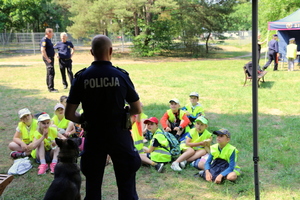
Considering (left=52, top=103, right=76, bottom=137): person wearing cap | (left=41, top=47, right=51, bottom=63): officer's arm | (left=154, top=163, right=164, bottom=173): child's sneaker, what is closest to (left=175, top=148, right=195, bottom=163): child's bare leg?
(left=154, top=163, right=164, bottom=173): child's sneaker

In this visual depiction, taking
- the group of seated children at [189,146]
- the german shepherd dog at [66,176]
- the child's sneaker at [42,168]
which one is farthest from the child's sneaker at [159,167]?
the child's sneaker at [42,168]

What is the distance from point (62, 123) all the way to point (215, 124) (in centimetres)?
341

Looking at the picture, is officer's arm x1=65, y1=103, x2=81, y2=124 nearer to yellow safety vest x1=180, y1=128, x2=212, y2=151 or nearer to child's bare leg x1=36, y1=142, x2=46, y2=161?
child's bare leg x1=36, y1=142, x2=46, y2=161

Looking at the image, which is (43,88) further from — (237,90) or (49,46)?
(237,90)

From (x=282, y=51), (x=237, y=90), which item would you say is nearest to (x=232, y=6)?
(x=282, y=51)

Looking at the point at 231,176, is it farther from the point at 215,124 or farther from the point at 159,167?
the point at 215,124

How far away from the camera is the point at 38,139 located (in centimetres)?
497

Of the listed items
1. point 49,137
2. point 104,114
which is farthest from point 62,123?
point 104,114

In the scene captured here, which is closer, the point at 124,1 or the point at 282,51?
the point at 282,51

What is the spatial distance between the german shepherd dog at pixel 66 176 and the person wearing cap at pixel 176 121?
8.76 feet

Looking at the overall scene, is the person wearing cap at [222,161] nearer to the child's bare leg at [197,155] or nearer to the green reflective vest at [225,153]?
the green reflective vest at [225,153]

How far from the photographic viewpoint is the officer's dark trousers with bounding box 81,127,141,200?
2686 mm

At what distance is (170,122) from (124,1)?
18.0m

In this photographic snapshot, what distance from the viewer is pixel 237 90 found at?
1096 centimetres
